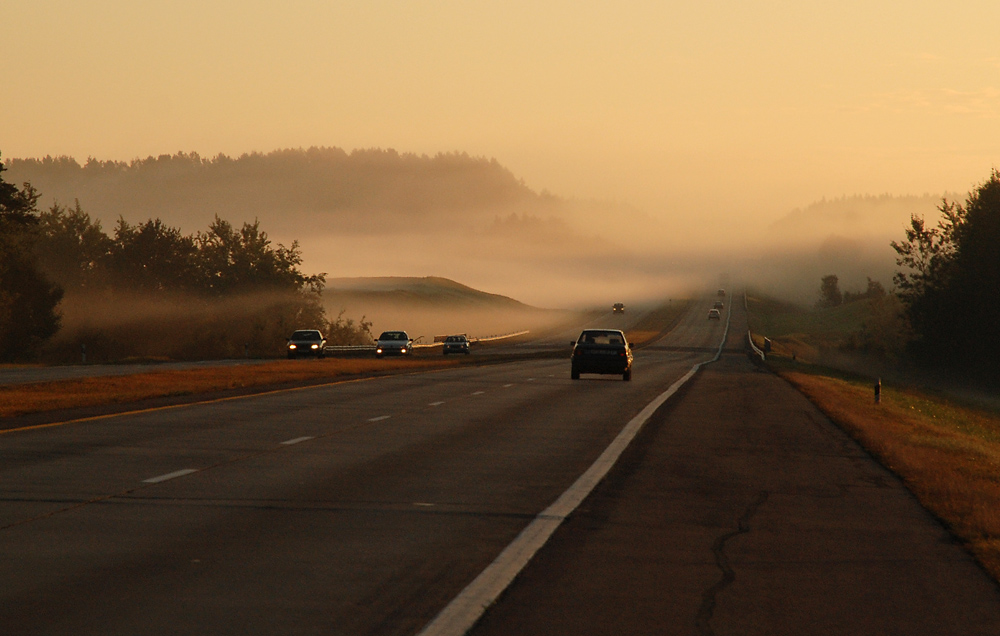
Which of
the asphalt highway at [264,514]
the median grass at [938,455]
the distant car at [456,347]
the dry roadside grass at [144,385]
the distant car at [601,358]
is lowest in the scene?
the median grass at [938,455]

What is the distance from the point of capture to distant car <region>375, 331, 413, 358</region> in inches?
2805

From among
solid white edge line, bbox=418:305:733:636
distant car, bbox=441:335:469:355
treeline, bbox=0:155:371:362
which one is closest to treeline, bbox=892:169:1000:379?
distant car, bbox=441:335:469:355

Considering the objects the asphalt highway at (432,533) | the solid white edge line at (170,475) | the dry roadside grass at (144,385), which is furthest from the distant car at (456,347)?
the solid white edge line at (170,475)

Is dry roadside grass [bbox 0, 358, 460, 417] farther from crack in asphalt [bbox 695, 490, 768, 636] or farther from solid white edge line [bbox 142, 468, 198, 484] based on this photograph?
crack in asphalt [bbox 695, 490, 768, 636]

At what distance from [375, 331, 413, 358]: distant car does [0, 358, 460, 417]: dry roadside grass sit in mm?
22282

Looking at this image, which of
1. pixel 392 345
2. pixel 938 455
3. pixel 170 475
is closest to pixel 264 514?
pixel 170 475

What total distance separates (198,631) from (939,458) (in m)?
13.3

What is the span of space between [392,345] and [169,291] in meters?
43.4

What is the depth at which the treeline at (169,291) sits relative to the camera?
9831cm

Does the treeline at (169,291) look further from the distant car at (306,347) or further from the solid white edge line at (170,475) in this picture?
the solid white edge line at (170,475)

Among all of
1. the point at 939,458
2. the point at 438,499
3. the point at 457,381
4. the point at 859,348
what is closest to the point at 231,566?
the point at 438,499

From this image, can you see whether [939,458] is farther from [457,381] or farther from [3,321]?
[3,321]

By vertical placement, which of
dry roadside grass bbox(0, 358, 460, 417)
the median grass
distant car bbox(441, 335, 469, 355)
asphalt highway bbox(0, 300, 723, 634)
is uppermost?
distant car bbox(441, 335, 469, 355)

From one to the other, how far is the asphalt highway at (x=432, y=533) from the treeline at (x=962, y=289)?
56.6 meters
